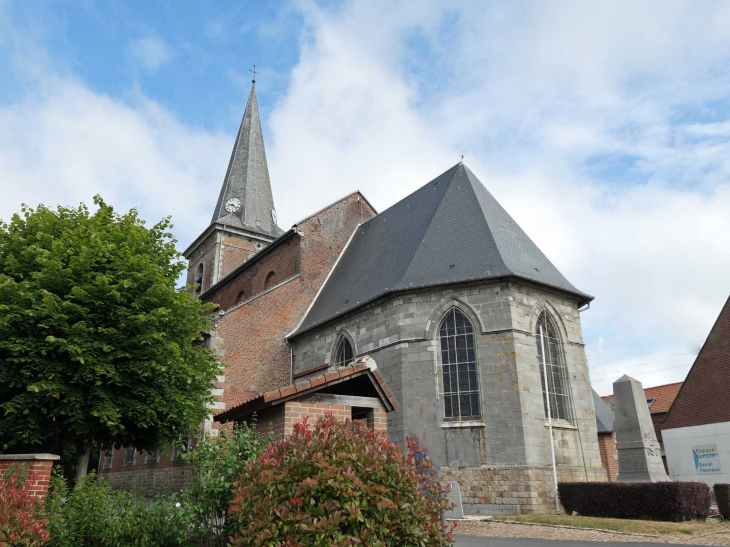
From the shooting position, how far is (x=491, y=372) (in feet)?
45.9

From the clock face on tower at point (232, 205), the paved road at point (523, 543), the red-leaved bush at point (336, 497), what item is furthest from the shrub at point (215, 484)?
the clock face on tower at point (232, 205)

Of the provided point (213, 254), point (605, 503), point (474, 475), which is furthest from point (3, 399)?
point (213, 254)

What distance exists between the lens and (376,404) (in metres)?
7.80

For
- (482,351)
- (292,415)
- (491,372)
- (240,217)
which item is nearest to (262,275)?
(240,217)

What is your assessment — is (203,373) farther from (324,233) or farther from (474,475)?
(324,233)

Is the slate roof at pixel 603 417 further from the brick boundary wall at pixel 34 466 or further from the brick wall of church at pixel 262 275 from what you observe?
the brick boundary wall at pixel 34 466

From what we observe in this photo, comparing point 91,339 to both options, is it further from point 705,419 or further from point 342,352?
point 705,419

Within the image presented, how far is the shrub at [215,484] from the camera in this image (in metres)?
6.03

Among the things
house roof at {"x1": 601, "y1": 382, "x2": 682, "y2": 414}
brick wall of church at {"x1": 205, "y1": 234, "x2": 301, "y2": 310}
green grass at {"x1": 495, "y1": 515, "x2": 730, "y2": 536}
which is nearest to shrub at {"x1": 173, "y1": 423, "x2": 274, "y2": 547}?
green grass at {"x1": 495, "y1": 515, "x2": 730, "y2": 536}

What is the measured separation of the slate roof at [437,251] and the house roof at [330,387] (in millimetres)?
7315

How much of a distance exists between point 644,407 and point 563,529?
3.98 m

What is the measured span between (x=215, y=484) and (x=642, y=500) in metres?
9.08

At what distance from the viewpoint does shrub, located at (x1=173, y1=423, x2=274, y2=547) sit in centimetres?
603

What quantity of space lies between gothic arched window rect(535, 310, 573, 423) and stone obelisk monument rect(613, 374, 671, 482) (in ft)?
5.91
